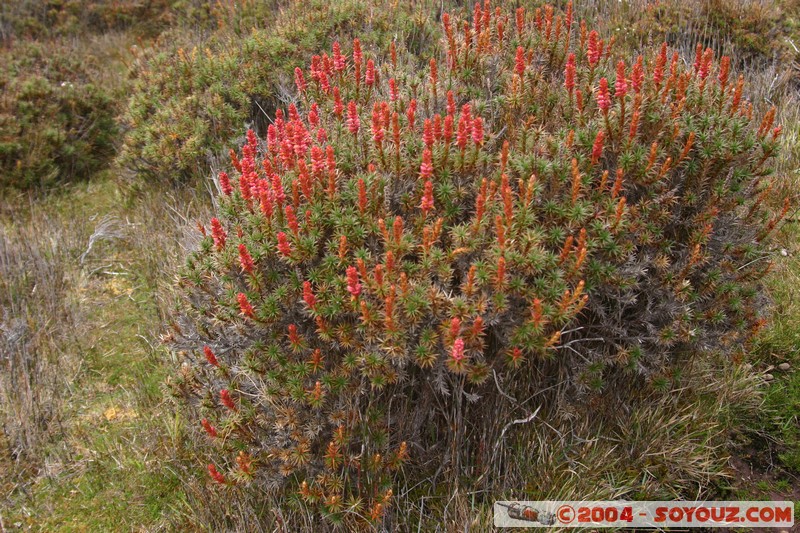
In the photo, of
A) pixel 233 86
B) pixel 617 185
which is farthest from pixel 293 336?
pixel 233 86

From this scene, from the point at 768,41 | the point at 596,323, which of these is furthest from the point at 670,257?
the point at 768,41

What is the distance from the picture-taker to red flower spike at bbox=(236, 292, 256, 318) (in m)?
2.71

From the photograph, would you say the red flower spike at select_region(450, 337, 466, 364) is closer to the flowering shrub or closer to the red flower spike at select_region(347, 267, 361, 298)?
the flowering shrub

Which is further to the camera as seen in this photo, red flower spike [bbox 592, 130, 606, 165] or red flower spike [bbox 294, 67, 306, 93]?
red flower spike [bbox 294, 67, 306, 93]

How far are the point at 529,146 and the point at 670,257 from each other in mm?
948

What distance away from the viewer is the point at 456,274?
283cm

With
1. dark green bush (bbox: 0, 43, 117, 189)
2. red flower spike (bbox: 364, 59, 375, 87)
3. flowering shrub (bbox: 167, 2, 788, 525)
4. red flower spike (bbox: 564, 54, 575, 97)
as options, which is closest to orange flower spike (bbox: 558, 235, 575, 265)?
flowering shrub (bbox: 167, 2, 788, 525)

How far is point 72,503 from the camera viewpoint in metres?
3.50

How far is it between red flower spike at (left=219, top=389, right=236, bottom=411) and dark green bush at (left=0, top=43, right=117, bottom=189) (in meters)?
4.36

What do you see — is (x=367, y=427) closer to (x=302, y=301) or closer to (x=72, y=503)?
(x=302, y=301)

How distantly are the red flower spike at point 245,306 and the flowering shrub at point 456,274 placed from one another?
0.01 meters

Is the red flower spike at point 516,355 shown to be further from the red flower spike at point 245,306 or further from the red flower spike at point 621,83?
the red flower spike at point 621,83

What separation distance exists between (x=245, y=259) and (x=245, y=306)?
20cm

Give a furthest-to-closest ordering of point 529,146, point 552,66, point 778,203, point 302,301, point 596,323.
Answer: point 778,203 < point 552,66 < point 596,323 < point 529,146 < point 302,301
